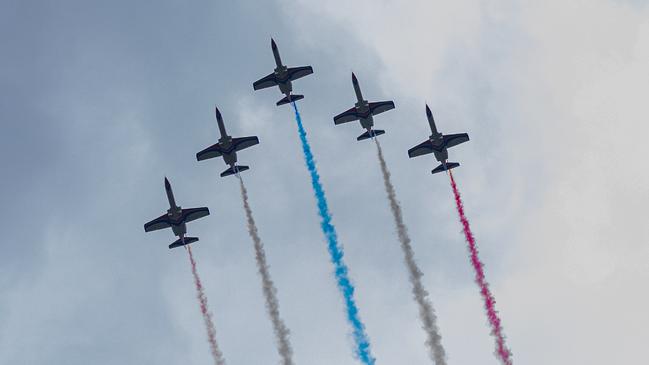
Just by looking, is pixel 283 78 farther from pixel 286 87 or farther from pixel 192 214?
pixel 192 214

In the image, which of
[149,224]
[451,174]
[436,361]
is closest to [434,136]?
[451,174]

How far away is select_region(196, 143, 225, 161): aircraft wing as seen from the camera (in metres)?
176

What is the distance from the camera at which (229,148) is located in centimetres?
17525

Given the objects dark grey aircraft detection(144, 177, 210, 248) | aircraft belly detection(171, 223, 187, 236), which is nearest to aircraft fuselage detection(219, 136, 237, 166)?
dark grey aircraft detection(144, 177, 210, 248)

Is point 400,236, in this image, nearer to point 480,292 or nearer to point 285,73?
point 480,292

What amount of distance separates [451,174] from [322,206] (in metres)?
21.7

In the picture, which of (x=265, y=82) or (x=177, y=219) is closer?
(x=177, y=219)

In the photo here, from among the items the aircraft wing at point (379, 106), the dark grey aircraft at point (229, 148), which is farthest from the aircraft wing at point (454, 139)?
the dark grey aircraft at point (229, 148)

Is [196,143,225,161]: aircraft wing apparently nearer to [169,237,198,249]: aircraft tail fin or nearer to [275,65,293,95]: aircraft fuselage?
[169,237,198,249]: aircraft tail fin

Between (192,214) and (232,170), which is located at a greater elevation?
(232,170)

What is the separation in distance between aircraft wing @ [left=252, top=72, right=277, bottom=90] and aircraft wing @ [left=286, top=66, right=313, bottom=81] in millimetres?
2770

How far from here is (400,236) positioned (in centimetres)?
17288

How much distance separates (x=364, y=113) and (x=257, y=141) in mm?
18232

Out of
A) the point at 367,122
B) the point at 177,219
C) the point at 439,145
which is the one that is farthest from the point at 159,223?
the point at 439,145
